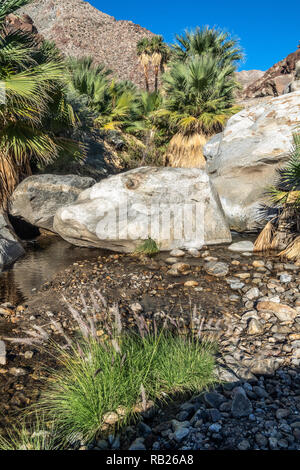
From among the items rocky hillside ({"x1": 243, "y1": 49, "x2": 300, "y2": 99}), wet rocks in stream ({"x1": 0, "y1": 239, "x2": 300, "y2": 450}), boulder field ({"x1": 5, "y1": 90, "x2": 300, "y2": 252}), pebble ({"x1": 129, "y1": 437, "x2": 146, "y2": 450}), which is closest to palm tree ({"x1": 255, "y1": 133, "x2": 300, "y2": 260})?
wet rocks in stream ({"x1": 0, "y1": 239, "x2": 300, "y2": 450})

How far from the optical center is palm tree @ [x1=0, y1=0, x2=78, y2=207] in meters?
6.09

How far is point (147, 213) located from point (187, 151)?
616 centimetres

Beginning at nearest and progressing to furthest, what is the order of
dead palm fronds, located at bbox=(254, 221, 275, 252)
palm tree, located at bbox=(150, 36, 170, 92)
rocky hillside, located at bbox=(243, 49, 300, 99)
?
dead palm fronds, located at bbox=(254, 221, 275, 252) → palm tree, located at bbox=(150, 36, 170, 92) → rocky hillside, located at bbox=(243, 49, 300, 99)

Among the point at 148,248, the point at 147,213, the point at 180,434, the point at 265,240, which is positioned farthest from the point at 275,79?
the point at 180,434

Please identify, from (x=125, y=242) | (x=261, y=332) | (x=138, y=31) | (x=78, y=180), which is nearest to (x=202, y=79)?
(x=78, y=180)

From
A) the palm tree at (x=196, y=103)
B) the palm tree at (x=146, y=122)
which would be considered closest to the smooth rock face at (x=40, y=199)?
the palm tree at (x=196, y=103)

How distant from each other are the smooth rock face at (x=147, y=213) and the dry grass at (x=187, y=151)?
4.99m

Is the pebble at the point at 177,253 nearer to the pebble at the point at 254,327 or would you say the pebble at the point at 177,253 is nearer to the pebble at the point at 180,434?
the pebble at the point at 254,327

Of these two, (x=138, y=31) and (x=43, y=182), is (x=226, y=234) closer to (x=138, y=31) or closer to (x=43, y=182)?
(x=43, y=182)

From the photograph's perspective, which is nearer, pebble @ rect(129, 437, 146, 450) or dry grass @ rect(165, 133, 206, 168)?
pebble @ rect(129, 437, 146, 450)

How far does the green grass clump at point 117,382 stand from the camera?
1.86 meters

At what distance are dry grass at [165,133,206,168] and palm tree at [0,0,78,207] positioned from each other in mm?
5074

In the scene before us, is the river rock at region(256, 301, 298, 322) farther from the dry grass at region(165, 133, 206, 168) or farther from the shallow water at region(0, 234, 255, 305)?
the dry grass at region(165, 133, 206, 168)

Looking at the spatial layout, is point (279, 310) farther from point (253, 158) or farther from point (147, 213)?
point (253, 158)
